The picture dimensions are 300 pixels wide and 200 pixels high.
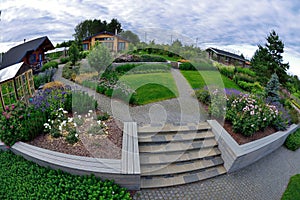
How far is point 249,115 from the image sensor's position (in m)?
5.91

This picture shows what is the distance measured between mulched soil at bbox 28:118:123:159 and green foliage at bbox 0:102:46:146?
0.72 feet

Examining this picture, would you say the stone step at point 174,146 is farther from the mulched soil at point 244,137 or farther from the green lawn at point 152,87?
the green lawn at point 152,87

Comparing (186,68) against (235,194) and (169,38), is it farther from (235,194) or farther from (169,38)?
(235,194)

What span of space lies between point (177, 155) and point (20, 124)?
375cm

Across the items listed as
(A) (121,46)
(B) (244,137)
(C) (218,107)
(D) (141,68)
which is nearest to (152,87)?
(C) (218,107)

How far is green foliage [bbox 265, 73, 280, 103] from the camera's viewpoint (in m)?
7.69

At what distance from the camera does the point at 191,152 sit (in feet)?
16.8

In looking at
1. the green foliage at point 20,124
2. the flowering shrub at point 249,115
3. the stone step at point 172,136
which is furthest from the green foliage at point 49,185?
the flowering shrub at point 249,115

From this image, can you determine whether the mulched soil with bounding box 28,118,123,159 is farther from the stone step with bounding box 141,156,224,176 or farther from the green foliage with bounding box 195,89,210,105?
the green foliage with bounding box 195,89,210,105

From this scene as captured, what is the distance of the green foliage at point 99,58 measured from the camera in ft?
32.8

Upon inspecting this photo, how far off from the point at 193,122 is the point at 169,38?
250 centimetres

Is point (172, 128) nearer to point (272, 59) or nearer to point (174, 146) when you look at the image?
point (174, 146)

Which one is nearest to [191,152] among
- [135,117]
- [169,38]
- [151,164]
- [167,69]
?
[151,164]

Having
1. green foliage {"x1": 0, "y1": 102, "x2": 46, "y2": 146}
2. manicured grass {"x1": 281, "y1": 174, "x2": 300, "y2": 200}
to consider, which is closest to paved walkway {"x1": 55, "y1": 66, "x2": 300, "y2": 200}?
manicured grass {"x1": 281, "y1": 174, "x2": 300, "y2": 200}
